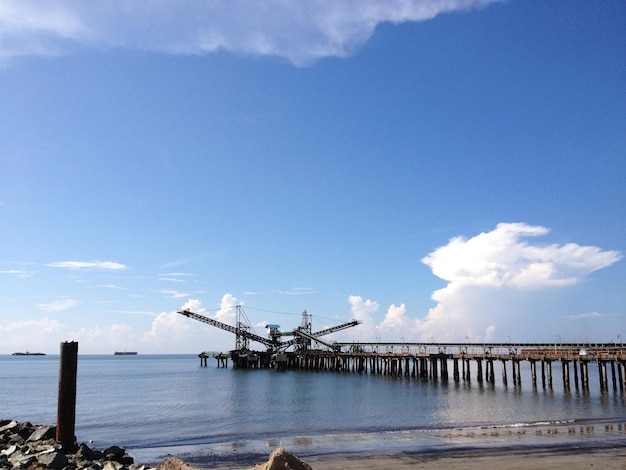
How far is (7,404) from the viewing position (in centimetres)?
4250

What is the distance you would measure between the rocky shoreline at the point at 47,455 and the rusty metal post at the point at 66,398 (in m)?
0.26

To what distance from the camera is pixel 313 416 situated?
31125mm

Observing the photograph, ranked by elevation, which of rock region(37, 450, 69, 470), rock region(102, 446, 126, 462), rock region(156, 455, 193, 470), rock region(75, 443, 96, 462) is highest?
rock region(156, 455, 193, 470)

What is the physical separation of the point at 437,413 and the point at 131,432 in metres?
18.0

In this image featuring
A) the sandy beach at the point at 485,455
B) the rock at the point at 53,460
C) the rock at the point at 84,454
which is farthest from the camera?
the sandy beach at the point at 485,455

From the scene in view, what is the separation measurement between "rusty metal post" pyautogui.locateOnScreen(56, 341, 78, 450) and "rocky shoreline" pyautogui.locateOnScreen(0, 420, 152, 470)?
255 mm

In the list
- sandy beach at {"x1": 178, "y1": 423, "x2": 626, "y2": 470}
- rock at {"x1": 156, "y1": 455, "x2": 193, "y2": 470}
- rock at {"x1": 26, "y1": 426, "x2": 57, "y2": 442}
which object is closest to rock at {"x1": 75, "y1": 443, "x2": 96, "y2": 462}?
rock at {"x1": 26, "y1": 426, "x2": 57, "y2": 442}

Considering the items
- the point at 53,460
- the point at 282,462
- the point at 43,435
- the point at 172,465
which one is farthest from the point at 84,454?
the point at 282,462

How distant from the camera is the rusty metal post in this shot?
14242 millimetres

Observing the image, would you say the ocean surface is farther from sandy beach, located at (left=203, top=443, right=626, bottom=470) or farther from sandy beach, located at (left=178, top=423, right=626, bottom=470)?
sandy beach, located at (left=203, top=443, right=626, bottom=470)

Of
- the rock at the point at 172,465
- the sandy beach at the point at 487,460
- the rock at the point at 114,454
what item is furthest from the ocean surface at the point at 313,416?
the rock at the point at 172,465

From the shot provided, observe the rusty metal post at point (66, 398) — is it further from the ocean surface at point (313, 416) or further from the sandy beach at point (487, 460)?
the ocean surface at point (313, 416)

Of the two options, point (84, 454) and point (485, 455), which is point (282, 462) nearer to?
point (84, 454)

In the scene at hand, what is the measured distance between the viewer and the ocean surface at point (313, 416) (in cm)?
2180
